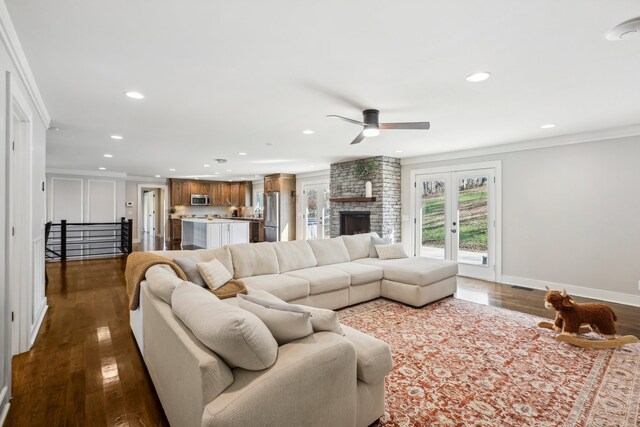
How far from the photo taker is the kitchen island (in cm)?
807

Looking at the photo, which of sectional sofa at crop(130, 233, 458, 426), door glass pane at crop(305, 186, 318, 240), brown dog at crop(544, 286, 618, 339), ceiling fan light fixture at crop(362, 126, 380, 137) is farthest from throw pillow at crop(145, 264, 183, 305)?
door glass pane at crop(305, 186, 318, 240)

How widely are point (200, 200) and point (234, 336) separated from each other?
37.0ft

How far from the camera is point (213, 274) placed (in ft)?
10.2

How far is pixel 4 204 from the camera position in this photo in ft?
6.59

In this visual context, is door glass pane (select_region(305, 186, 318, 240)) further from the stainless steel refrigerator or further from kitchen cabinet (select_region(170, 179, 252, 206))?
kitchen cabinet (select_region(170, 179, 252, 206))

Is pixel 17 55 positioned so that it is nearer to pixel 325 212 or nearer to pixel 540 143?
pixel 540 143

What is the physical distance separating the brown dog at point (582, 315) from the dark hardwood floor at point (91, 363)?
674mm

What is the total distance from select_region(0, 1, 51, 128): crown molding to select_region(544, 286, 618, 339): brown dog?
15.4 ft

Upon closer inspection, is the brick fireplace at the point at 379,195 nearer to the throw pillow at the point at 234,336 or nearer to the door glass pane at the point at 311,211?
the door glass pane at the point at 311,211

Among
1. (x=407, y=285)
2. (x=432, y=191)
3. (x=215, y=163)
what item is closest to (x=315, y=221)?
(x=215, y=163)

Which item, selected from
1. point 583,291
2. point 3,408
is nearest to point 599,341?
point 583,291

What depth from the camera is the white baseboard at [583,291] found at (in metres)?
4.21

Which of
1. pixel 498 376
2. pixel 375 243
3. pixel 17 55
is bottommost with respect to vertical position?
pixel 498 376

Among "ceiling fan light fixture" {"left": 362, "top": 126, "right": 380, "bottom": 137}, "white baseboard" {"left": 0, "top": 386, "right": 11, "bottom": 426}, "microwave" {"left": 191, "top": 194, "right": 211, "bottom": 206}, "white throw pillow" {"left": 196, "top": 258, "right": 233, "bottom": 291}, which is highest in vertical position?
"ceiling fan light fixture" {"left": 362, "top": 126, "right": 380, "bottom": 137}
